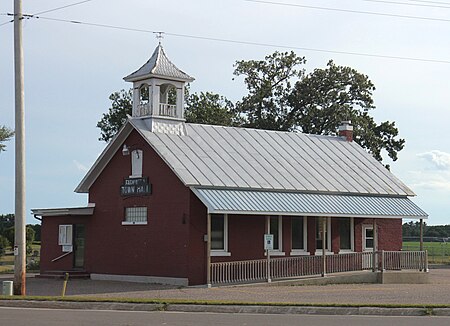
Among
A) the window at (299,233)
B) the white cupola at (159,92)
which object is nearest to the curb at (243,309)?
the white cupola at (159,92)

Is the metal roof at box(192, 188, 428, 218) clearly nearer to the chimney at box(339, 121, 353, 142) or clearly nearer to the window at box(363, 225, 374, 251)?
the window at box(363, 225, 374, 251)

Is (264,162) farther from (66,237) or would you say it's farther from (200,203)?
(66,237)

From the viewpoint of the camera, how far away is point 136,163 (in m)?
35.9

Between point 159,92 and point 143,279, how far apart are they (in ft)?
25.8

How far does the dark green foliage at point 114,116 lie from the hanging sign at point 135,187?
80.2 feet

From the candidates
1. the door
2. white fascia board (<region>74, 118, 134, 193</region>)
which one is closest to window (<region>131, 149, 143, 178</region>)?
white fascia board (<region>74, 118, 134, 193</region>)

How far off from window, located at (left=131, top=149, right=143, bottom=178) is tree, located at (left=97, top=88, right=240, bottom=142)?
23275 millimetres

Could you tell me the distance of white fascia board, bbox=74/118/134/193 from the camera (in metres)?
36.3

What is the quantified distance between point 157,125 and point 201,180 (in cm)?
397

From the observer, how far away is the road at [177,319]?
18891 mm

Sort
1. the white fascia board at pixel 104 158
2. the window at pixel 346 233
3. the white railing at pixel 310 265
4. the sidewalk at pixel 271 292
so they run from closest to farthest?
the sidewalk at pixel 271 292
the white railing at pixel 310 265
the white fascia board at pixel 104 158
the window at pixel 346 233

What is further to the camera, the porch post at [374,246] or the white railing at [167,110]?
the porch post at [374,246]

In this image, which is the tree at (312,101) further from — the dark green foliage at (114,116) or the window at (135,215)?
the window at (135,215)

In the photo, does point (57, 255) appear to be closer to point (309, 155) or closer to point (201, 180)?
point (201, 180)
